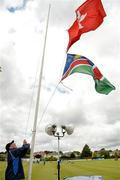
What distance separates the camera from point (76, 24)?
12117 mm

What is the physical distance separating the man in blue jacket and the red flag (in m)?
3.99

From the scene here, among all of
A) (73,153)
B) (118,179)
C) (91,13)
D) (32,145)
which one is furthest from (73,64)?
(73,153)

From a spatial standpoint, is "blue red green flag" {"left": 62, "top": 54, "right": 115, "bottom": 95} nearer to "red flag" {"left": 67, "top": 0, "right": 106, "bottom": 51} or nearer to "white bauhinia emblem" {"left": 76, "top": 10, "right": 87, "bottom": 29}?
"red flag" {"left": 67, "top": 0, "right": 106, "bottom": 51}

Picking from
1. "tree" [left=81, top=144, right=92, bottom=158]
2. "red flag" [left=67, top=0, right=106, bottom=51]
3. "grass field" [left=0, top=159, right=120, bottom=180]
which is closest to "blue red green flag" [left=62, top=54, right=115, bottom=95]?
"red flag" [left=67, top=0, right=106, bottom=51]

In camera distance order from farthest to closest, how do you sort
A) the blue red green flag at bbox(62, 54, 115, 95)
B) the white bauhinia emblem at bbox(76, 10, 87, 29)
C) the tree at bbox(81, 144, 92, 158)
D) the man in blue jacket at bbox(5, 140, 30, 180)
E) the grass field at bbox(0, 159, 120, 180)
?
the tree at bbox(81, 144, 92, 158), the grass field at bbox(0, 159, 120, 180), the white bauhinia emblem at bbox(76, 10, 87, 29), the blue red green flag at bbox(62, 54, 115, 95), the man in blue jacket at bbox(5, 140, 30, 180)

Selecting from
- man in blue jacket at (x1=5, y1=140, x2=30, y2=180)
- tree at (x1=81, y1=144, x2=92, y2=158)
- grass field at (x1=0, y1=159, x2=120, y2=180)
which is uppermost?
tree at (x1=81, y1=144, x2=92, y2=158)

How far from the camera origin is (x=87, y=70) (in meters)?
12.2

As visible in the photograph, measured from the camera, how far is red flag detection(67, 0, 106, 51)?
1174 cm

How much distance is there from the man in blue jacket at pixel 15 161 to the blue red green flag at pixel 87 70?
125 inches

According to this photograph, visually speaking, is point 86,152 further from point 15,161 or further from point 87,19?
point 15,161

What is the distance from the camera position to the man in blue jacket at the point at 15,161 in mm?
9602

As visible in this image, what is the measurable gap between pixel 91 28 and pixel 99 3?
92 centimetres

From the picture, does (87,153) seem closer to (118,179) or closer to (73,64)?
(118,179)

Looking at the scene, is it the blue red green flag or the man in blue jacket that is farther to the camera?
the blue red green flag
